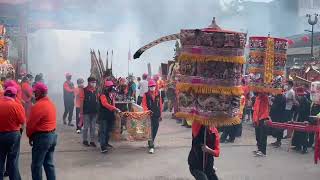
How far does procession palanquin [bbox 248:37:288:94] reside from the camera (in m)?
8.63

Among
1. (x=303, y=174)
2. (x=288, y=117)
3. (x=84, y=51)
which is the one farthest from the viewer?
(x=84, y=51)

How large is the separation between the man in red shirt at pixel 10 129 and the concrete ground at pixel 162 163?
1.13m

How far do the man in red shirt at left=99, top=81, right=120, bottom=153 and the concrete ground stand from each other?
0.98ft

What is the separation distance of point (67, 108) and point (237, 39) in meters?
9.70

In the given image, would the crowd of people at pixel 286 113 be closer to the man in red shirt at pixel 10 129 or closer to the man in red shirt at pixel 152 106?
the man in red shirt at pixel 152 106

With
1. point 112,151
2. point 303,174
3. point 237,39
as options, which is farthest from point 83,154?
point 237,39

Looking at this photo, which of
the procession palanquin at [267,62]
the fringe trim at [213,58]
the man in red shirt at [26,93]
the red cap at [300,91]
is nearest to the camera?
the fringe trim at [213,58]

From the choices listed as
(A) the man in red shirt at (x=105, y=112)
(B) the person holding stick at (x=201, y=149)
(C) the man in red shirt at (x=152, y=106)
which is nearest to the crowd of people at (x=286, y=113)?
(C) the man in red shirt at (x=152, y=106)

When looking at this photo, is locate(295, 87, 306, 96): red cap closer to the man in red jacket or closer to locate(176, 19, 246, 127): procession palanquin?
the man in red jacket

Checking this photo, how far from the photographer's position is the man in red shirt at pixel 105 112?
963cm

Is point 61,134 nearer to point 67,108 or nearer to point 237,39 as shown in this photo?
point 67,108

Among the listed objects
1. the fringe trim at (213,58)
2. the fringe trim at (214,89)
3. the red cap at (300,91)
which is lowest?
the red cap at (300,91)

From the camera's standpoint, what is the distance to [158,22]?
3400 centimetres

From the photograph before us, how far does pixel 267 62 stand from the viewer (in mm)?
8672
